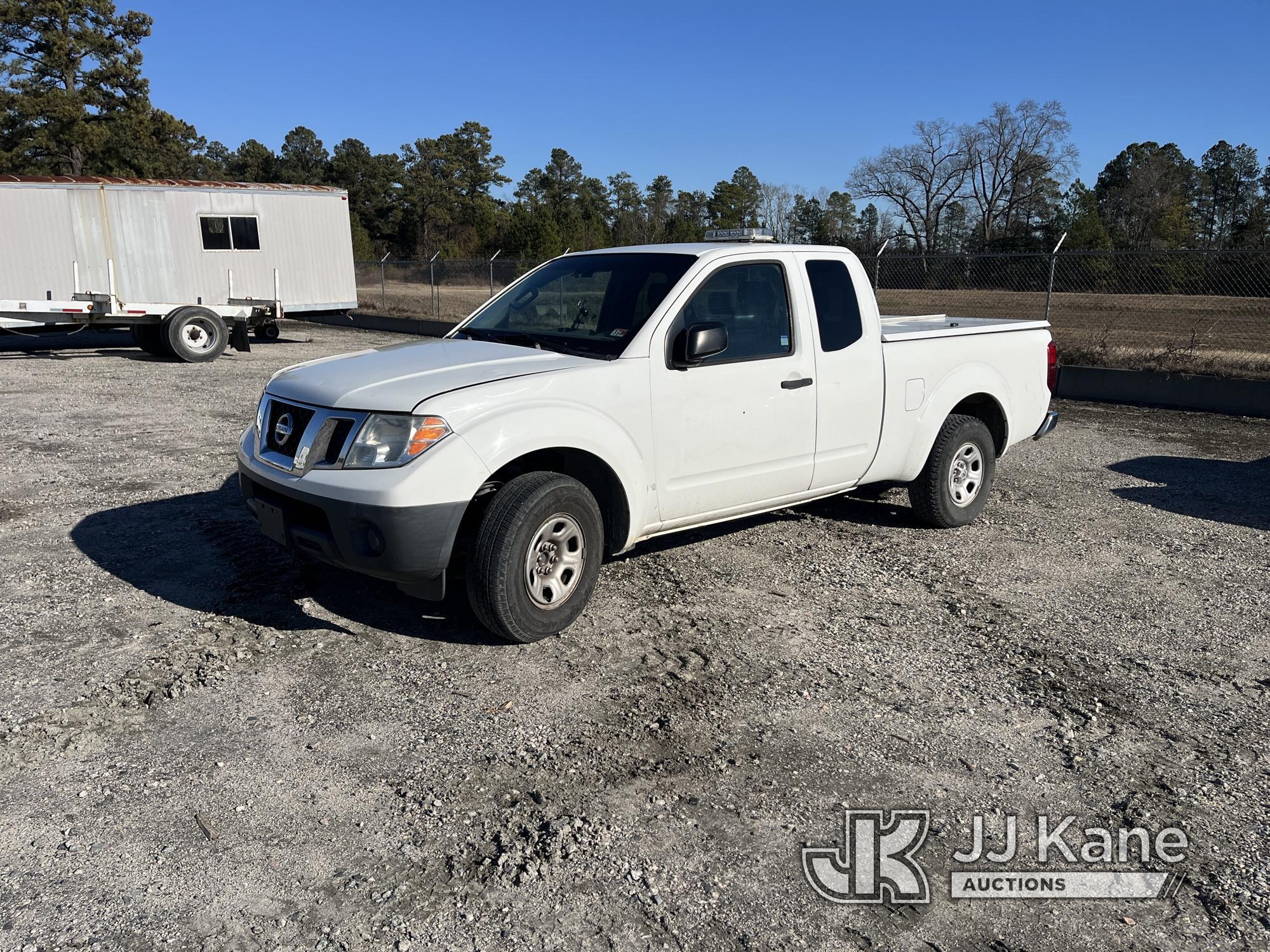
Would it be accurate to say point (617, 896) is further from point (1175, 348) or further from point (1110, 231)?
point (1110, 231)

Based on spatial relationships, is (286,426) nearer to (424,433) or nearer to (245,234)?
(424,433)

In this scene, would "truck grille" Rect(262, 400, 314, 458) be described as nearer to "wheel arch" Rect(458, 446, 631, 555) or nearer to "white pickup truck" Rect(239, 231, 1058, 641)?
"white pickup truck" Rect(239, 231, 1058, 641)

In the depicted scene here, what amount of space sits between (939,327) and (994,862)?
4.41 metres

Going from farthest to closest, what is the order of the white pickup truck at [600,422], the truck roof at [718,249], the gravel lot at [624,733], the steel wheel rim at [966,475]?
the steel wheel rim at [966,475] < the truck roof at [718,249] < the white pickup truck at [600,422] < the gravel lot at [624,733]

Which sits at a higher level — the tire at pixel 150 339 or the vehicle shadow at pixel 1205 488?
the tire at pixel 150 339

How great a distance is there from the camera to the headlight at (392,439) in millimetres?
4059

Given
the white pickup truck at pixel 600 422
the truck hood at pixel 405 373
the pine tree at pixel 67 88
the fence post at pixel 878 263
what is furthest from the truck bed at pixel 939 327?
the pine tree at pixel 67 88

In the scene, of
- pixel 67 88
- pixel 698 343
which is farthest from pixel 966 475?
pixel 67 88

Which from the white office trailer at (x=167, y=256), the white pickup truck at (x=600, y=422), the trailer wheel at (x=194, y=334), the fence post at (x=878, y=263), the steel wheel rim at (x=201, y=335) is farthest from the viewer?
the steel wheel rim at (x=201, y=335)

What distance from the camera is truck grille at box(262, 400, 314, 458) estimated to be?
440cm

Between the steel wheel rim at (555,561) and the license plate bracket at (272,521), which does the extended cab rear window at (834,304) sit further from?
the license plate bracket at (272,521)

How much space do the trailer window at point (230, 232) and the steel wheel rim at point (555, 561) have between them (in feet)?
49.3

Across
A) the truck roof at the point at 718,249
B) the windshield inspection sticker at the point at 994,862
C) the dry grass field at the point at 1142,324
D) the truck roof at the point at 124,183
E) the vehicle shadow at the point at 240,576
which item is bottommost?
the windshield inspection sticker at the point at 994,862

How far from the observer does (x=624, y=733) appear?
12.3ft
